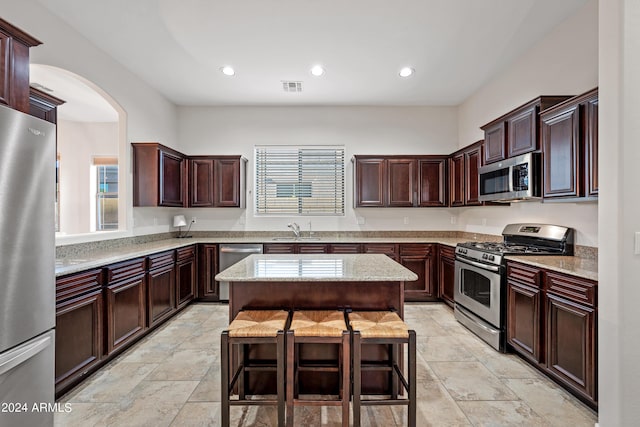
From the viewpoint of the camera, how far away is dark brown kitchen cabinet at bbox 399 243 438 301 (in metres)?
4.36

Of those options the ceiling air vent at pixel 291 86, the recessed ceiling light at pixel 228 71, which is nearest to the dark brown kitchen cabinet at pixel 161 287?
the recessed ceiling light at pixel 228 71

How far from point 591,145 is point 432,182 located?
2497 millimetres

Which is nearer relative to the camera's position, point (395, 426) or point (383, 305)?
point (395, 426)

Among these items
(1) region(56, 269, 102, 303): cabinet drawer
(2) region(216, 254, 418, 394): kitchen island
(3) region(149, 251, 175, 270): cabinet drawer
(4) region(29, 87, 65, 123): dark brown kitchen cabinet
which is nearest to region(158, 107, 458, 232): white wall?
(3) region(149, 251, 175, 270): cabinet drawer

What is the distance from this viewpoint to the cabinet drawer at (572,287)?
198 cm

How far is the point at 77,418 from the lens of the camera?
6.46 ft

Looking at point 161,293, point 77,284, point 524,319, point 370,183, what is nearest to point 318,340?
point 77,284

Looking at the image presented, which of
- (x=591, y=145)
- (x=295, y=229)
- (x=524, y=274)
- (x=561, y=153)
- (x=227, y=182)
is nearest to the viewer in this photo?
(x=591, y=145)

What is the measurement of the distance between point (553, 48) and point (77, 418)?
5.09m

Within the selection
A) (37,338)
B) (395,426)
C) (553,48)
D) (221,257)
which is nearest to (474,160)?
(553,48)

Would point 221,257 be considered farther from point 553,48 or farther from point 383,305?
point 553,48

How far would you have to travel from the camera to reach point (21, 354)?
1.54 m

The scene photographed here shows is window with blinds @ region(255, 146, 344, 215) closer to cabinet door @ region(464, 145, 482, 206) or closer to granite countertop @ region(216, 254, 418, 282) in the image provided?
cabinet door @ region(464, 145, 482, 206)

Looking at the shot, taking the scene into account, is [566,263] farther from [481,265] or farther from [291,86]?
[291,86]
